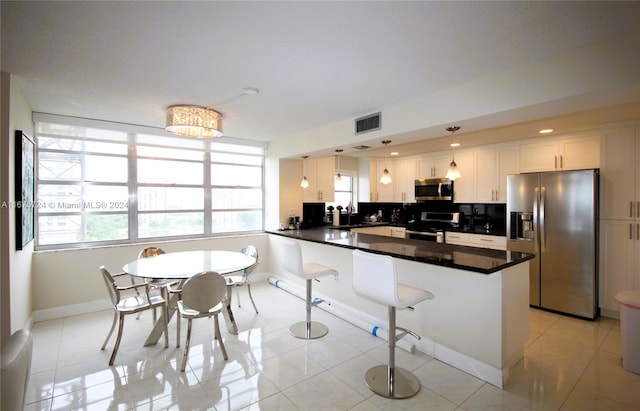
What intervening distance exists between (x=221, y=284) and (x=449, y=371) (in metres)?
2.05

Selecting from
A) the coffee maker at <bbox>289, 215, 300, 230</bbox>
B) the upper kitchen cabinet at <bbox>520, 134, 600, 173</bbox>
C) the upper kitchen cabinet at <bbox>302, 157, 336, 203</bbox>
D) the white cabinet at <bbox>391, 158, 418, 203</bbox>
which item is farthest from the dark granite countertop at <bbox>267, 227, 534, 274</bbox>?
the white cabinet at <bbox>391, 158, 418, 203</bbox>

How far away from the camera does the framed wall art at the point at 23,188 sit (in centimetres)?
263

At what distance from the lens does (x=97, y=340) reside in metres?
3.06

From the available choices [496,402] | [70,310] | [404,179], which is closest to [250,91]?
[496,402]

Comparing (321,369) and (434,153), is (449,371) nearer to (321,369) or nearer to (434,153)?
(321,369)

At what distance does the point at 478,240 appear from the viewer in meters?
4.68

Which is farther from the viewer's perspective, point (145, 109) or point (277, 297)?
point (277, 297)

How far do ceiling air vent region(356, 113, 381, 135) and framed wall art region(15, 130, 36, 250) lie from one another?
3.25 meters

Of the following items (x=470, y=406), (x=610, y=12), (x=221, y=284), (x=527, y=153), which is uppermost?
(x=610, y=12)

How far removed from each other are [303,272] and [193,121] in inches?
75.6

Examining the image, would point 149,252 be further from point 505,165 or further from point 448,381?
point 505,165

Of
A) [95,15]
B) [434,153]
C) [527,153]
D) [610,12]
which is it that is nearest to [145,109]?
[95,15]

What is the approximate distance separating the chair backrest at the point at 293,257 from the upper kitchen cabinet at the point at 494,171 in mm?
3541

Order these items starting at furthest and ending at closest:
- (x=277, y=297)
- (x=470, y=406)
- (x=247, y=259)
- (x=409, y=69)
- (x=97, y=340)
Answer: (x=277, y=297) < (x=247, y=259) < (x=97, y=340) < (x=409, y=69) < (x=470, y=406)
